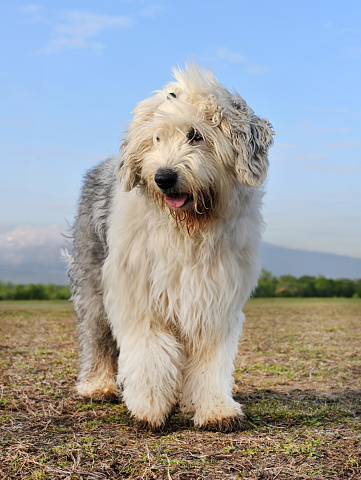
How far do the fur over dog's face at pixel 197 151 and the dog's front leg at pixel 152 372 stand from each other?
92cm

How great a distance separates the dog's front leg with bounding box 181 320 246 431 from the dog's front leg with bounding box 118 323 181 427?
0.54 ft

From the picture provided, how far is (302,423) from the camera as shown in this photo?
454cm

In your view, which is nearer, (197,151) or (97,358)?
(197,151)

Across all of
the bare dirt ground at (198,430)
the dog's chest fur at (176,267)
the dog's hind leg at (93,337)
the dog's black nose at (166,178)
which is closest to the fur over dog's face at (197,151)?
the dog's black nose at (166,178)

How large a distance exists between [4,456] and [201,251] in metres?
1.88

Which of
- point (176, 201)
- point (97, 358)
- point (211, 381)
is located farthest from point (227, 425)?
point (176, 201)

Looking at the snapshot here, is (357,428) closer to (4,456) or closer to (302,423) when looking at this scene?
(302,423)

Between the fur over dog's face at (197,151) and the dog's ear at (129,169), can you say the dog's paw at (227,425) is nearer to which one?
the fur over dog's face at (197,151)

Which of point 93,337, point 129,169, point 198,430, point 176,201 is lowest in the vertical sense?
point 198,430

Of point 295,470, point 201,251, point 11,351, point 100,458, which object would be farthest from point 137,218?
point 11,351

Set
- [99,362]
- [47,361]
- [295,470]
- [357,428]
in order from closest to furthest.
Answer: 1. [295,470]
2. [357,428]
3. [99,362]
4. [47,361]

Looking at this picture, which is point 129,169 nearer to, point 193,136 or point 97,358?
point 193,136

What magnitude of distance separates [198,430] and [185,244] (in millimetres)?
1423

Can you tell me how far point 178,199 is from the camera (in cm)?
385
